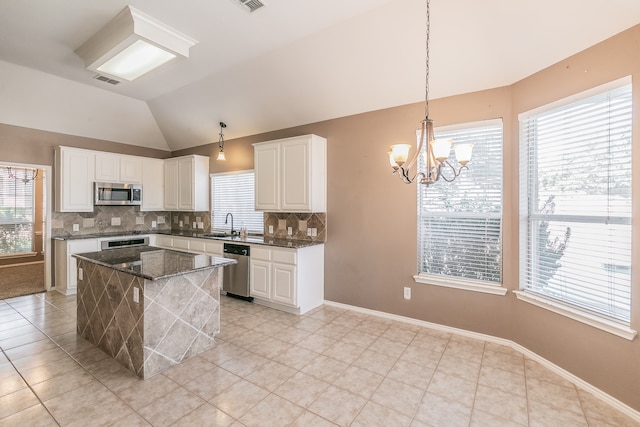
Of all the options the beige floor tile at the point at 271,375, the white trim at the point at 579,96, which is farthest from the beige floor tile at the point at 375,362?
the white trim at the point at 579,96

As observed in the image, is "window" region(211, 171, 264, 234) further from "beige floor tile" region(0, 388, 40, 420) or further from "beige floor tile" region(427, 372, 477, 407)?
"beige floor tile" region(427, 372, 477, 407)

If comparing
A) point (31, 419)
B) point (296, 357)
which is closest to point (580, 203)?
point (296, 357)

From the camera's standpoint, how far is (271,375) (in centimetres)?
249

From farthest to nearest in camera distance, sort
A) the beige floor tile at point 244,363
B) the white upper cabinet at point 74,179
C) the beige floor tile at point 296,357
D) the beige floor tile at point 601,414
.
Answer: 1. the white upper cabinet at point 74,179
2. the beige floor tile at point 296,357
3. the beige floor tile at point 244,363
4. the beige floor tile at point 601,414

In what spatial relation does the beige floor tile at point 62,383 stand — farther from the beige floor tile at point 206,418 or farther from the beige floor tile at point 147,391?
the beige floor tile at point 206,418

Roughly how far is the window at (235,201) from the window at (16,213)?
466 cm

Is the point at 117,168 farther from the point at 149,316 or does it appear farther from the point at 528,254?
the point at 528,254

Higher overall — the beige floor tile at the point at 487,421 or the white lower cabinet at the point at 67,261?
the white lower cabinet at the point at 67,261

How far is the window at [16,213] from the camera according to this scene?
654cm

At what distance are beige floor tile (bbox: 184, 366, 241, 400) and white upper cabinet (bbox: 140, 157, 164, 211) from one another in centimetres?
444

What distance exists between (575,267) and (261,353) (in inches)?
114

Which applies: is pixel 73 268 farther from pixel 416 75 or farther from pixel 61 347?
pixel 416 75

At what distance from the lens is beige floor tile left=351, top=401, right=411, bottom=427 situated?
1945mm

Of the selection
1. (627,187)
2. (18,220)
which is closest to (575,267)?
(627,187)
